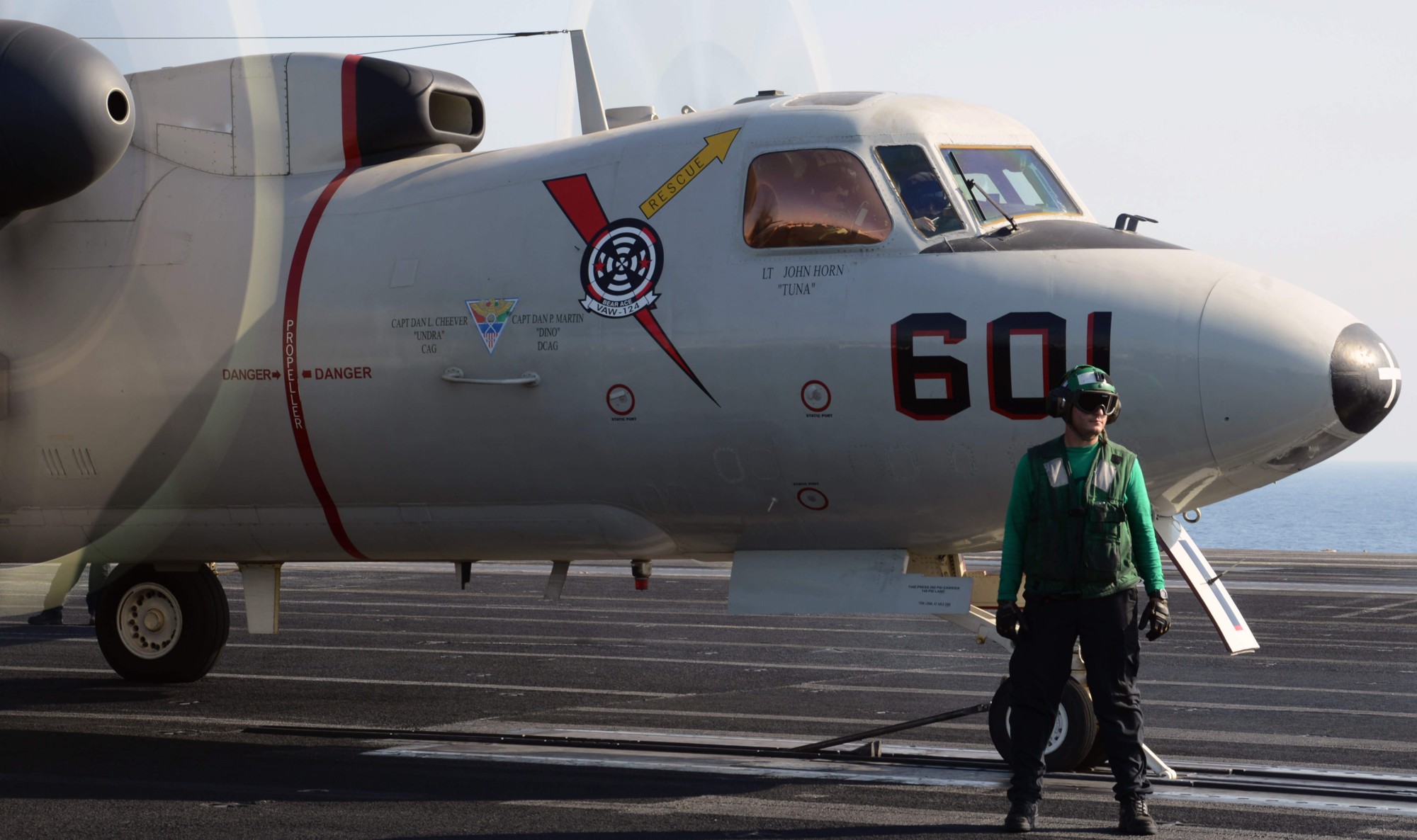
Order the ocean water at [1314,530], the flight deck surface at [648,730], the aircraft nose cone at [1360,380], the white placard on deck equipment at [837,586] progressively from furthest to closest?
the ocean water at [1314,530] → the white placard on deck equipment at [837,586] → the aircraft nose cone at [1360,380] → the flight deck surface at [648,730]

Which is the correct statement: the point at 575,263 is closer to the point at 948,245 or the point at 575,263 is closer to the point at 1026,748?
the point at 948,245

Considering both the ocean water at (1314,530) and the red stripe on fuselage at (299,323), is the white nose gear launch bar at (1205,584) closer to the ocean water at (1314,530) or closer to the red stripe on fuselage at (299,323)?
the red stripe on fuselage at (299,323)

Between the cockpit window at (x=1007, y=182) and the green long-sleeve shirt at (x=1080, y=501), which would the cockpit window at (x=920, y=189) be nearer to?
the cockpit window at (x=1007, y=182)

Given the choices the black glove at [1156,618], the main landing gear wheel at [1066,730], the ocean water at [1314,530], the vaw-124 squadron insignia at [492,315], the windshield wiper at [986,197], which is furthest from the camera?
the ocean water at [1314,530]

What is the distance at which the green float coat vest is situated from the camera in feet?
24.4

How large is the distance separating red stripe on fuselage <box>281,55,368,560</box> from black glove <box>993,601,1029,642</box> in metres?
4.95

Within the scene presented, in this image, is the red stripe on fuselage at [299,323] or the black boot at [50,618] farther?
the black boot at [50,618]

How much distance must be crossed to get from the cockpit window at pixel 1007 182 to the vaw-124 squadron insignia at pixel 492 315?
9.35ft

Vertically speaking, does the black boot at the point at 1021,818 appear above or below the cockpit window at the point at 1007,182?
below

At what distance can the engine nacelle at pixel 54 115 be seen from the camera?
9.72 meters

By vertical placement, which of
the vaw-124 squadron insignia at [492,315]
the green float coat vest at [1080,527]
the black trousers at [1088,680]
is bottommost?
the black trousers at [1088,680]

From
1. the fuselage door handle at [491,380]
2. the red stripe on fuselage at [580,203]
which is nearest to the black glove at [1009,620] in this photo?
the fuselage door handle at [491,380]

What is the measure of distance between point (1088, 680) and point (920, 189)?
3.21 metres

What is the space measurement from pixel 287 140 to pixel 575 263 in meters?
2.76
